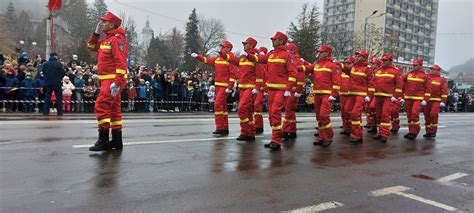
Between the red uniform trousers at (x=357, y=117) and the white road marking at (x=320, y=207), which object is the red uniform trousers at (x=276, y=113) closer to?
the red uniform trousers at (x=357, y=117)

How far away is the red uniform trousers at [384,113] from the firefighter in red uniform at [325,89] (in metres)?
1.94

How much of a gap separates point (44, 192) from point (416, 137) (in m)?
10.2

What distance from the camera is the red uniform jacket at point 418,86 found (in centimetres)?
1234

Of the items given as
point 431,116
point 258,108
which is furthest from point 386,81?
point 258,108

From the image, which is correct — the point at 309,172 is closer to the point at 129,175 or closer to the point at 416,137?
the point at 129,175

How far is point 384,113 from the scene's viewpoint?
1111cm

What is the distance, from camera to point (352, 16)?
11269 cm

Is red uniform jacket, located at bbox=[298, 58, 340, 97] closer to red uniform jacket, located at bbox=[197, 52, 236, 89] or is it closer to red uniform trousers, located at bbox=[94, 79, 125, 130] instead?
red uniform jacket, located at bbox=[197, 52, 236, 89]

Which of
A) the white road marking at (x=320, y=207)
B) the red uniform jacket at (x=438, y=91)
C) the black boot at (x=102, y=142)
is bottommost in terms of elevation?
the white road marking at (x=320, y=207)

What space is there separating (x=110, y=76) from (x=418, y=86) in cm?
870

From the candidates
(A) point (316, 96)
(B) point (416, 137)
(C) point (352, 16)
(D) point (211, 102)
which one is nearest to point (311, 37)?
(D) point (211, 102)

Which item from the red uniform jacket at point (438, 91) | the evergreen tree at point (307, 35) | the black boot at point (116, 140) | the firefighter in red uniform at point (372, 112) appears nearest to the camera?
the black boot at point (116, 140)

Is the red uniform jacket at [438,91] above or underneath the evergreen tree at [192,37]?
underneath

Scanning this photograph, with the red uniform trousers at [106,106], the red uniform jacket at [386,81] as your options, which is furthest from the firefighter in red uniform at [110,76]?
the red uniform jacket at [386,81]
